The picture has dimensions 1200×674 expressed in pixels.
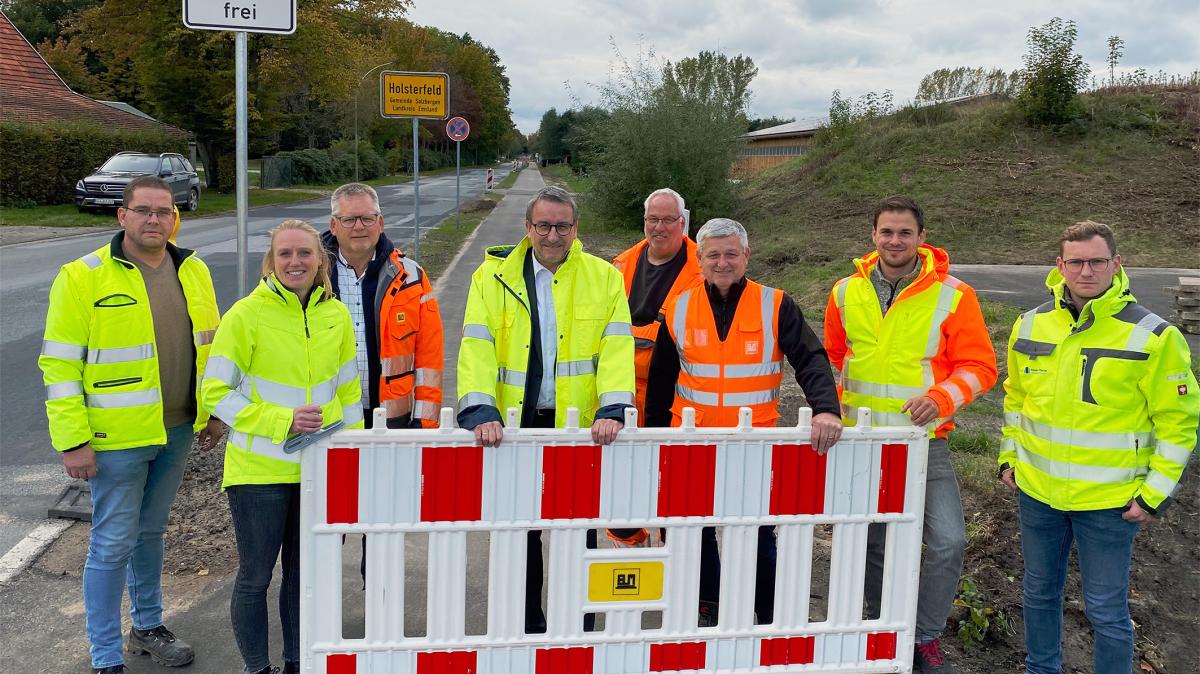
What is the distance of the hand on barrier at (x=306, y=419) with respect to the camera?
3078mm

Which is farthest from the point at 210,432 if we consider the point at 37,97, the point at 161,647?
the point at 37,97

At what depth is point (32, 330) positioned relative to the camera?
10.0 meters

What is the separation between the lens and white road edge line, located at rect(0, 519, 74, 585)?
442cm

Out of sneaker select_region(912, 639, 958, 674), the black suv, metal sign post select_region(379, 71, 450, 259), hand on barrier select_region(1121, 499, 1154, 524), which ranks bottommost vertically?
sneaker select_region(912, 639, 958, 674)

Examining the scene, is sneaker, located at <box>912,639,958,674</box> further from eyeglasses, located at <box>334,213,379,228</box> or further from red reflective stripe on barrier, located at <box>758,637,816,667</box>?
eyeglasses, located at <box>334,213,379,228</box>

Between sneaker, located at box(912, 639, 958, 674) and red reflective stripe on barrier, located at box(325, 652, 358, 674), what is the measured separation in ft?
7.33

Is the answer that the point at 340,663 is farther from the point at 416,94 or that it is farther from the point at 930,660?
the point at 416,94

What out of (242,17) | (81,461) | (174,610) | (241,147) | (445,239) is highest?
(242,17)

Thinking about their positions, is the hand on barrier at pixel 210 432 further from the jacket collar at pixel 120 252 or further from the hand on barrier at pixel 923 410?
the hand on barrier at pixel 923 410

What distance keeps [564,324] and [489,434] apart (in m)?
0.81

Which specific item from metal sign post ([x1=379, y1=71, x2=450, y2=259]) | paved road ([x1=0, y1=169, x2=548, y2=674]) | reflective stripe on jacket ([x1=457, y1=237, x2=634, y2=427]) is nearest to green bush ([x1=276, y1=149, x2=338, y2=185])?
metal sign post ([x1=379, y1=71, x2=450, y2=259])

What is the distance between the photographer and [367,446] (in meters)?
3.01

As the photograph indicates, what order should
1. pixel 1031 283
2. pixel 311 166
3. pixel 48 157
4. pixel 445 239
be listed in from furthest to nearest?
pixel 311 166, pixel 48 157, pixel 445 239, pixel 1031 283

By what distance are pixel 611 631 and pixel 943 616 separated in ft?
4.93
